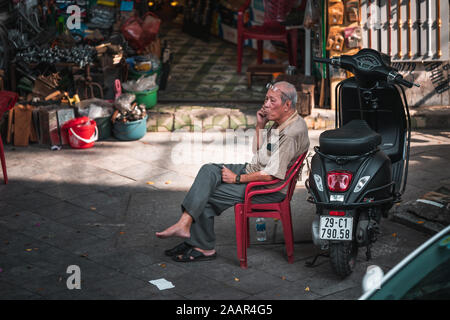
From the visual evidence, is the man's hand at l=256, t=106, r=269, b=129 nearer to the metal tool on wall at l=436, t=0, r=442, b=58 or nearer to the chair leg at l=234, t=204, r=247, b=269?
the chair leg at l=234, t=204, r=247, b=269

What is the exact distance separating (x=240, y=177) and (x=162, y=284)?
3.28 ft

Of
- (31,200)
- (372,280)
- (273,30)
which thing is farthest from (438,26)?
(372,280)

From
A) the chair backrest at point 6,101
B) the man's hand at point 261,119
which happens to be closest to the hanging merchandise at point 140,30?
the chair backrest at point 6,101

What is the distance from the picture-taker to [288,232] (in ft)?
17.9

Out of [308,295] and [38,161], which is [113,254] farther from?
[38,161]

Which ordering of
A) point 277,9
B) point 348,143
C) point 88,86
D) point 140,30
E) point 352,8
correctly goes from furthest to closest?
point 277,9 < point 140,30 < point 88,86 < point 352,8 < point 348,143

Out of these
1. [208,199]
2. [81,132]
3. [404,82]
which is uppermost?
[404,82]

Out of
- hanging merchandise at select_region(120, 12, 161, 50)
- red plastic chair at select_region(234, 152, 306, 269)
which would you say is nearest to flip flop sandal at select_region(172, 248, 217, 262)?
red plastic chair at select_region(234, 152, 306, 269)

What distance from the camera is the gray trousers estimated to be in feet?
17.8

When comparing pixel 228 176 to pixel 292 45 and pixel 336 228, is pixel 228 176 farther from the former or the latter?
pixel 292 45

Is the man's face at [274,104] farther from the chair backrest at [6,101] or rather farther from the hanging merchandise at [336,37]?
the hanging merchandise at [336,37]

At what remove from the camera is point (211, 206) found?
18.2ft

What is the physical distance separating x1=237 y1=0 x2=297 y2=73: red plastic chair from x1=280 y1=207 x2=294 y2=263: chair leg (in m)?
5.63

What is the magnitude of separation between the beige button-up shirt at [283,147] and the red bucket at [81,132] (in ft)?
12.0
